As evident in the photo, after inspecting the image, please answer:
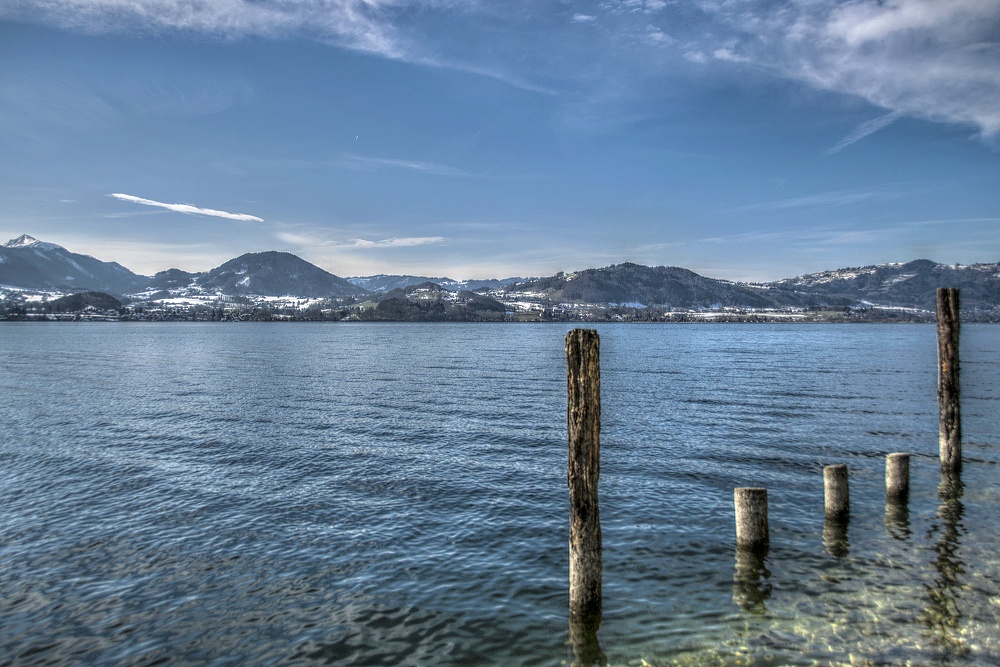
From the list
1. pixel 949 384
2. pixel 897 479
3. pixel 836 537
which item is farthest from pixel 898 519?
pixel 949 384

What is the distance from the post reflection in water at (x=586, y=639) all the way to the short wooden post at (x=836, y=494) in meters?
10.0

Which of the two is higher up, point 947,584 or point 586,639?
point 947,584

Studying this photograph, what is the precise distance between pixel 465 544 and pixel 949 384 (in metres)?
20.3

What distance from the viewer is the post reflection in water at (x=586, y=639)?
1101cm

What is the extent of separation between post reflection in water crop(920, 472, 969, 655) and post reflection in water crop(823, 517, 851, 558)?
6.75 feet

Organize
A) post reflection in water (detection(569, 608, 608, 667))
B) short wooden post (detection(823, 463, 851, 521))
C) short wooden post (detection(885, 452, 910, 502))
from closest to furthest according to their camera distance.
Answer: post reflection in water (detection(569, 608, 608, 667)) → short wooden post (detection(823, 463, 851, 521)) → short wooden post (detection(885, 452, 910, 502))

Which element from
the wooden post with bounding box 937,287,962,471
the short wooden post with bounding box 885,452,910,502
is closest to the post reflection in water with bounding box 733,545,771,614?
the short wooden post with bounding box 885,452,910,502

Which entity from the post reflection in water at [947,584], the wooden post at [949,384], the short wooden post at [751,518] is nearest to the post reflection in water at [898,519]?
the post reflection in water at [947,584]

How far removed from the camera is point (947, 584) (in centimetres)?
1345

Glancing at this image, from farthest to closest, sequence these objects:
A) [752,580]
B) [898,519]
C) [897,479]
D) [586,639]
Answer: [897,479]
[898,519]
[752,580]
[586,639]

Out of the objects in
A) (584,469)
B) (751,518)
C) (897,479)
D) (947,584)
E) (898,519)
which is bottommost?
(898,519)

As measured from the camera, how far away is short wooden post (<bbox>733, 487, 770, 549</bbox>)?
1559cm

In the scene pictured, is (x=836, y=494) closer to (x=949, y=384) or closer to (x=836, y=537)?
(x=836, y=537)

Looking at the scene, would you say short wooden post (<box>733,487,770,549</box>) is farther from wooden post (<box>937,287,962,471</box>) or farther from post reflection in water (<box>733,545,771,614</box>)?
wooden post (<box>937,287,962,471</box>)
